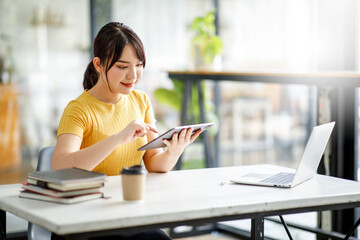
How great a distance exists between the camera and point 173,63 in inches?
184

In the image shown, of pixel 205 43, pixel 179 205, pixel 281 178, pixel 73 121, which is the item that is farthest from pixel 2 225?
pixel 205 43

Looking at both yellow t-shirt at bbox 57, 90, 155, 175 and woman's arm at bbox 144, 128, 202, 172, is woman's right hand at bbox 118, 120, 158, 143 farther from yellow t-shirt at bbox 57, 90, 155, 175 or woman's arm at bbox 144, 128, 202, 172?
yellow t-shirt at bbox 57, 90, 155, 175

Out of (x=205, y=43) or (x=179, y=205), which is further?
(x=205, y=43)

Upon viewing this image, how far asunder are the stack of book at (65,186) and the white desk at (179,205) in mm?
25

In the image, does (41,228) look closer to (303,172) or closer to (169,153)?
(169,153)

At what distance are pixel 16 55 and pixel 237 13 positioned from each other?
1640 millimetres

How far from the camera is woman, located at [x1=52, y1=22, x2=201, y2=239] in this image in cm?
230

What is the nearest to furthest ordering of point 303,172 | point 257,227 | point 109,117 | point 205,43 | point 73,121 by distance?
point 257,227, point 303,172, point 73,121, point 109,117, point 205,43

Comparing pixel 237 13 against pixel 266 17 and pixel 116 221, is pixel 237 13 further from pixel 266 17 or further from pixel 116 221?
pixel 116 221

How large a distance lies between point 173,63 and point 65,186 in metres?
A: 2.91

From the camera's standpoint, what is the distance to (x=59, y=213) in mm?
1749

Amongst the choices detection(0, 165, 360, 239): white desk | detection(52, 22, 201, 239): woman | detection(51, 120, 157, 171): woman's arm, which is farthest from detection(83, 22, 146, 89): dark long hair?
detection(0, 165, 360, 239): white desk

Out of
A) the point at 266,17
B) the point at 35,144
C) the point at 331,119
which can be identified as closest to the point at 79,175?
the point at 331,119

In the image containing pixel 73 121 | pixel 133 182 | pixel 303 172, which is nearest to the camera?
pixel 133 182
